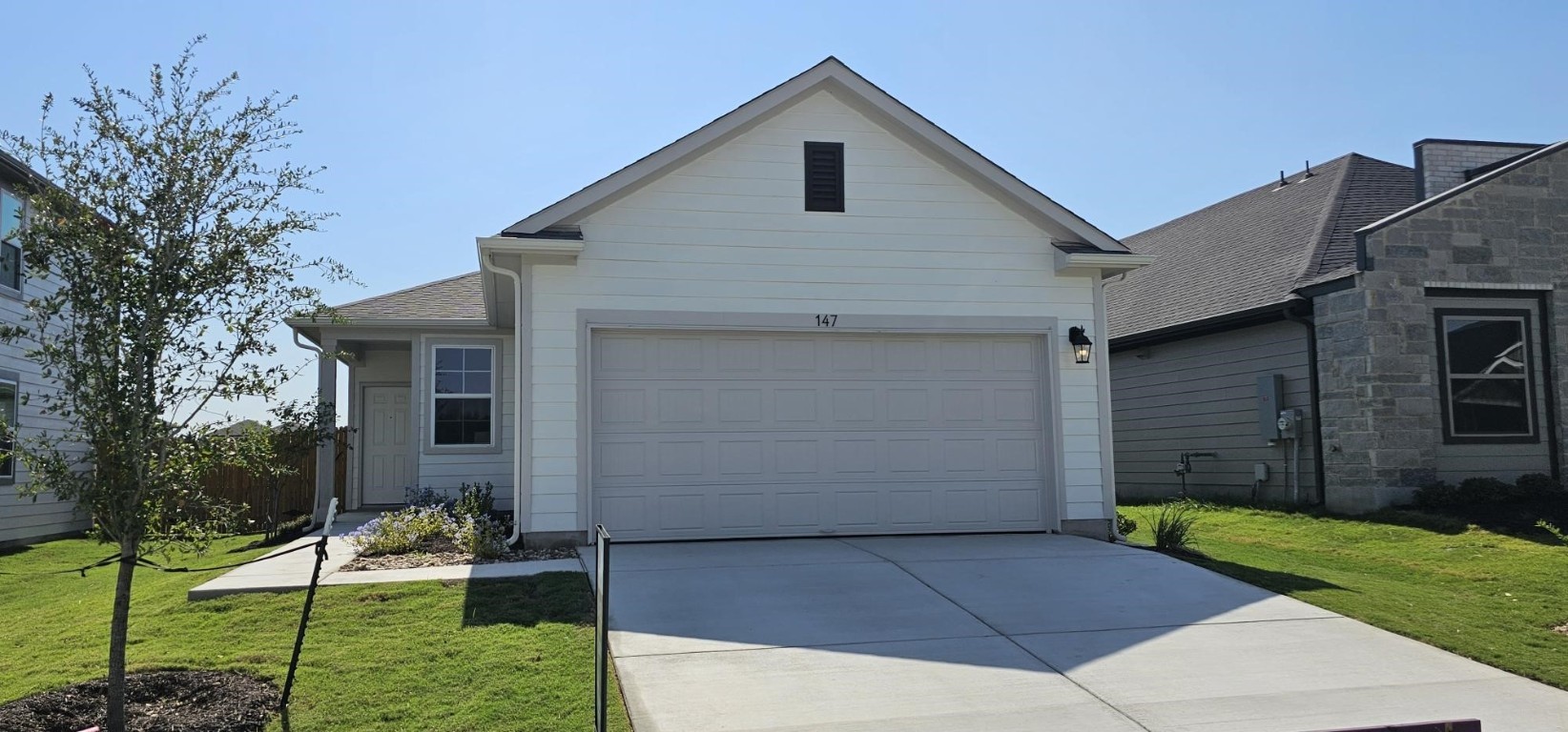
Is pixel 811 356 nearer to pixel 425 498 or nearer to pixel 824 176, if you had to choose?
pixel 824 176

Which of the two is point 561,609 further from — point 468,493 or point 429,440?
point 429,440

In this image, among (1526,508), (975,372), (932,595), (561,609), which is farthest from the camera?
(1526,508)

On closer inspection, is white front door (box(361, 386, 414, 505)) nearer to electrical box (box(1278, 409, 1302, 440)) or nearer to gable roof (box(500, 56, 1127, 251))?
gable roof (box(500, 56, 1127, 251))

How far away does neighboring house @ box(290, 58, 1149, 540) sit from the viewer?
10.4 m

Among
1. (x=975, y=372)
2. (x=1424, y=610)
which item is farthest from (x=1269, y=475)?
(x=1424, y=610)

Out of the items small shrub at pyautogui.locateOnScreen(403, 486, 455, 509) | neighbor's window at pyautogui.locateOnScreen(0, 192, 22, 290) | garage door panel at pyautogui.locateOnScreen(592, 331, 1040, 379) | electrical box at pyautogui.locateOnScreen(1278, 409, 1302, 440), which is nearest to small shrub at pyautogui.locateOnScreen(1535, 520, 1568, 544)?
electrical box at pyautogui.locateOnScreen(1278, 409, 1302, 440)

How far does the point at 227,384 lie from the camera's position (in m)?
5.74

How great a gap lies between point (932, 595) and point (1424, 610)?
346cm

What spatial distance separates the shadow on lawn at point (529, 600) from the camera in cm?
727

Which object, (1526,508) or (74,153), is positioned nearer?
(74,153)

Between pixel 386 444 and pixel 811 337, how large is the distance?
27.6 feet

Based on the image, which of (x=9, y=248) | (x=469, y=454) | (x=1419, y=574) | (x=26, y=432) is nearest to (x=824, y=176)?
(x=469, y=454)

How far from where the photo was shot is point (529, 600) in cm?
780

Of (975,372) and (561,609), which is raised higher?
(975,372)
